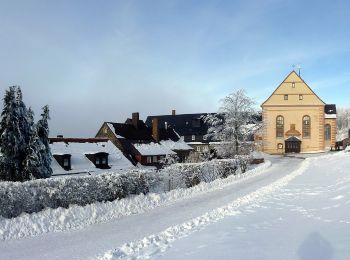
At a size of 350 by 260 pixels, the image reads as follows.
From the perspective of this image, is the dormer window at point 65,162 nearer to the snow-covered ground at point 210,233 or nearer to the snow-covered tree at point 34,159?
the snow-covered tree at point 34,159

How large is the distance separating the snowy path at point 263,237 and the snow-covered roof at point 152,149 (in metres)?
39.6

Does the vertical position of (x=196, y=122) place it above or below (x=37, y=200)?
above

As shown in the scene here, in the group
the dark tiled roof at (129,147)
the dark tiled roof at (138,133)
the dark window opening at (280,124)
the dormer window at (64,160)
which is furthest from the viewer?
the dark window opening at (280,124)

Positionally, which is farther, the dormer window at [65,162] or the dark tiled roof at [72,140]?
the dark tiled roof at [72,140]

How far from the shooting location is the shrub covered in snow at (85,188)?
1408 centimetres

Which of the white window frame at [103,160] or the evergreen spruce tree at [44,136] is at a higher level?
the evergreen spruce tree at [44,136]

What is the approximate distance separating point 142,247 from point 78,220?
4538 millimetres

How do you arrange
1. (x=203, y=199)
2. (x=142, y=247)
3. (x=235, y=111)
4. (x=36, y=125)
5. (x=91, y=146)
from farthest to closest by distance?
(x=235, y=111) < (x=91, y=146) < (x=36, y=125) < (x=203, y=199) < (x=142, y=247)

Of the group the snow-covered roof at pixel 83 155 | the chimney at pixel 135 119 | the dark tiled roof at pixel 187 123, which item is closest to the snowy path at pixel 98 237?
the snow-covered roof at pixel 83 155

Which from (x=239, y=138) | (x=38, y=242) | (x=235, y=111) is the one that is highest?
(x=235, y=111)

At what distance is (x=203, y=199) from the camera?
20.2 metres

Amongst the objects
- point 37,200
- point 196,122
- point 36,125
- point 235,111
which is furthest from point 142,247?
point 196,122

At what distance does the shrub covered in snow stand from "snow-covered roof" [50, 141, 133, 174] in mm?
17812

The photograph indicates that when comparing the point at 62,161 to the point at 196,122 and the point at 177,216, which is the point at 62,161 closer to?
the point at 177,216
